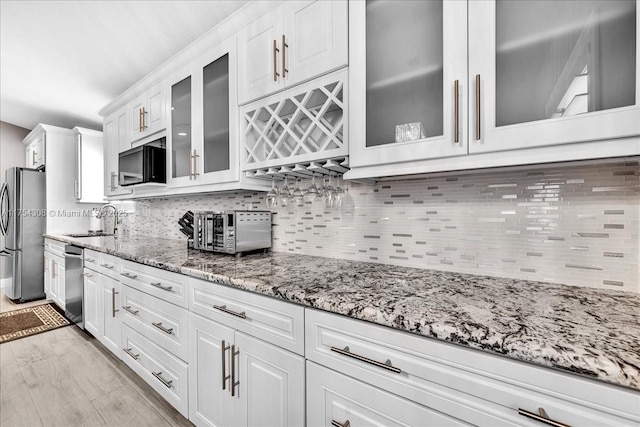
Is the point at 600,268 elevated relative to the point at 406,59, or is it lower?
lower

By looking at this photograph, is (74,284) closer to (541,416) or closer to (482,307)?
(482,307)

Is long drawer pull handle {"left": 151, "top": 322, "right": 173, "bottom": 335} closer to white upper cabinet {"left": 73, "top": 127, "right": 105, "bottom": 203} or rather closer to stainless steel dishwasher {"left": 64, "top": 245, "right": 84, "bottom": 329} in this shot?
stainless steel dishwasher {"left": 64, "top": 245, "right": 84, "bottom": 329}

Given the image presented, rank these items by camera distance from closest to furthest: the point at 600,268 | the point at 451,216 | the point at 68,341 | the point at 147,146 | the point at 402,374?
the point at 402,374 < the point at 600,268 < the point at 451,216 < the point at 147,146 < the point at 68,341

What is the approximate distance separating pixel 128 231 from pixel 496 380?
3.94 meters

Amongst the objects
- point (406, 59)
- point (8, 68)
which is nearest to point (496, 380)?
point (406, 59)

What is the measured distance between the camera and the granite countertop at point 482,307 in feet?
1.90

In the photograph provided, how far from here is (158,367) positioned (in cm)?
164

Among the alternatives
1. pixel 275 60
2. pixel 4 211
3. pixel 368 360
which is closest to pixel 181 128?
pixel 275 60

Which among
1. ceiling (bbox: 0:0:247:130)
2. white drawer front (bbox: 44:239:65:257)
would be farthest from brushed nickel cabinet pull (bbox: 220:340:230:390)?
white drawer front (bbox: 44:239:65:257)

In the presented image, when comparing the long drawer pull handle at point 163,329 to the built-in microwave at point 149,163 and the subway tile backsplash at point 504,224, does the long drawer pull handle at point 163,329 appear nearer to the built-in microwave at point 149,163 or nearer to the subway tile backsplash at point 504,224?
the subway tile backsplash at point 504,224

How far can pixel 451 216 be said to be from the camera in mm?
1286

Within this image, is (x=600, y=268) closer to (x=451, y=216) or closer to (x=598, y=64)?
(x=451, y=216)

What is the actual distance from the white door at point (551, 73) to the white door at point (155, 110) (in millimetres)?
2209

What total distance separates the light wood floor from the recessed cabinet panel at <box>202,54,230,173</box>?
1.48 metres
